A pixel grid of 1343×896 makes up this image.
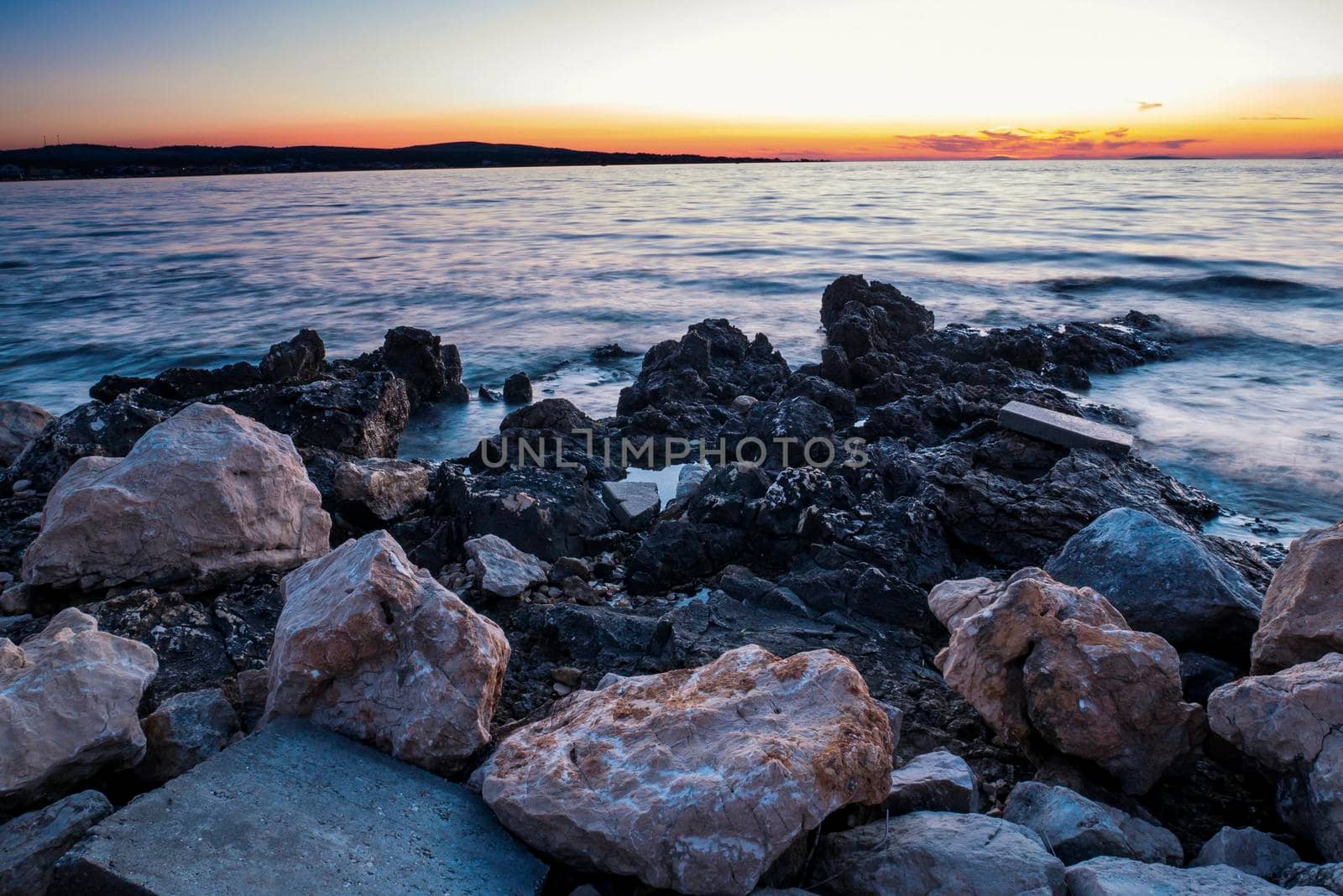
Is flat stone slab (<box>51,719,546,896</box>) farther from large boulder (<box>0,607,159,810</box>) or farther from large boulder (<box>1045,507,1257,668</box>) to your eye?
large boulder (<box>1045,507,1257,668</box>)

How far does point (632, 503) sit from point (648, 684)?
9.75 feet

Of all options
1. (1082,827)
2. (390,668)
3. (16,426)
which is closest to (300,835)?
(390,668)

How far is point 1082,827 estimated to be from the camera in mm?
2662

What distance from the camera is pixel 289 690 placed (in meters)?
2.96

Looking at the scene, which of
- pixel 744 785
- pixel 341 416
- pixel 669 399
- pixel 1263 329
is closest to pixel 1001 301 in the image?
pixel 1263 329

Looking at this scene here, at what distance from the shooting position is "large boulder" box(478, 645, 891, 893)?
229 cm

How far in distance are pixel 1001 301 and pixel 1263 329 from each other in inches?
184

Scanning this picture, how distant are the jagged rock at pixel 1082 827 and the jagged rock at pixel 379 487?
4.36 meters

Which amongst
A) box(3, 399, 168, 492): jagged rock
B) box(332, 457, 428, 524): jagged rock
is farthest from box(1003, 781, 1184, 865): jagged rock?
box(3, 399, 168, 492): jagged rock

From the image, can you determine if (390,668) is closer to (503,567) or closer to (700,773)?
(700,773)

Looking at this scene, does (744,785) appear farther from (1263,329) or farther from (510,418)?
(1263,329)

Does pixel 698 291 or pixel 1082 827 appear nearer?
pixel 1082 827

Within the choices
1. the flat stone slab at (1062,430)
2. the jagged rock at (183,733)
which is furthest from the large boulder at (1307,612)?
the jagged rock at (183,733)

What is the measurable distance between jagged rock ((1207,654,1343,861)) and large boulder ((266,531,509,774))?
2626 millimetres
